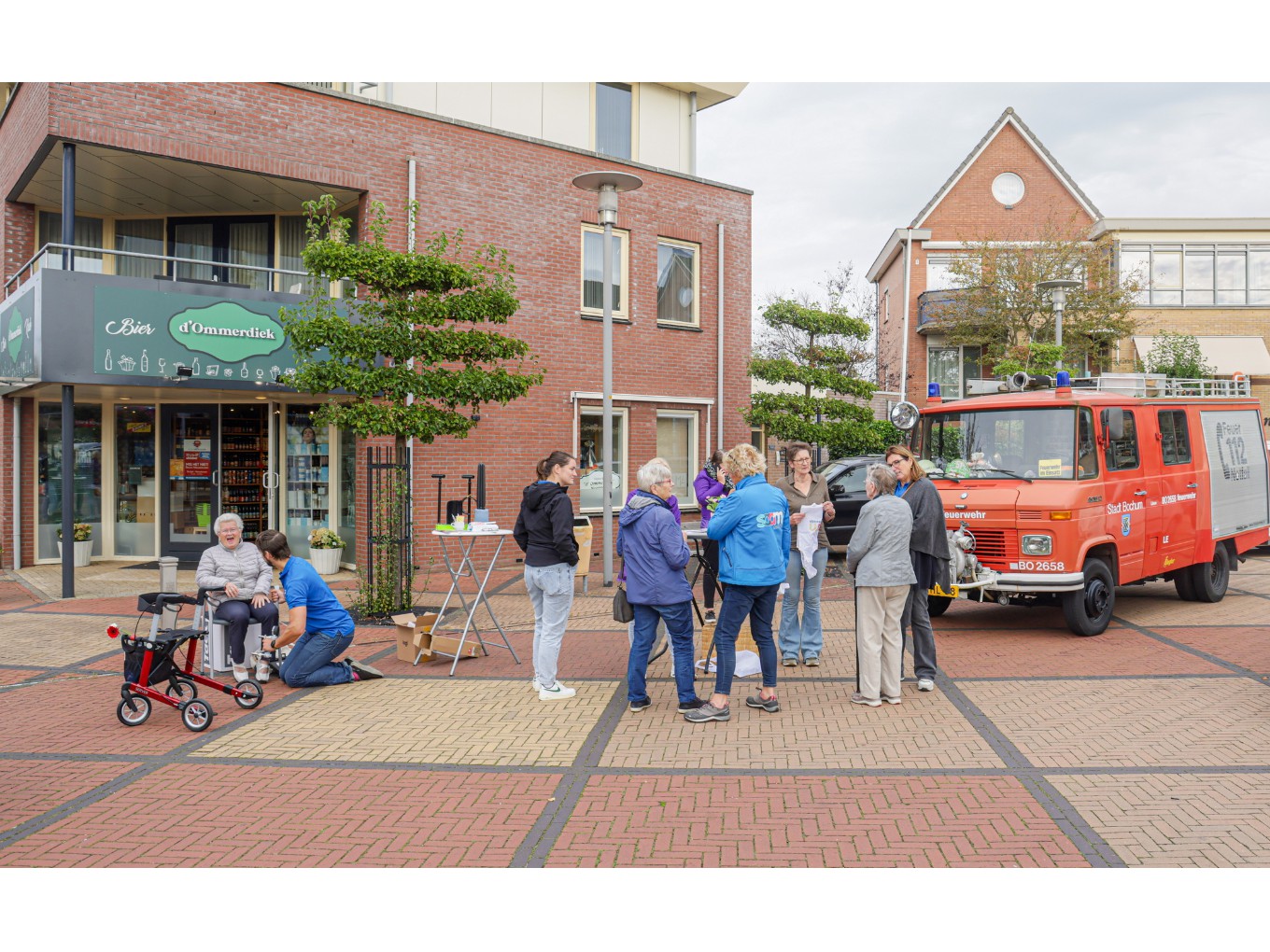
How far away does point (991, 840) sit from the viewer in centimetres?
436

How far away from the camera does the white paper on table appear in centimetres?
784

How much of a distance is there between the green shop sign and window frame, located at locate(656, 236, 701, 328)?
6.84 m

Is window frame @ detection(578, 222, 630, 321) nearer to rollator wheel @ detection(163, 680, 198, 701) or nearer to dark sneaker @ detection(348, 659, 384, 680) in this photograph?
dark sneaker @ detection(348, 659, 384, 680)

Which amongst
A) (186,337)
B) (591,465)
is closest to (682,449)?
(591,465)

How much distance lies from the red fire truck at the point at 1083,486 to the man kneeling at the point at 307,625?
5.08 m

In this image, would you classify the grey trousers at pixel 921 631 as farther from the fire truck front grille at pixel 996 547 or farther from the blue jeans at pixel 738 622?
the fire truck front grille at pixel 996 547

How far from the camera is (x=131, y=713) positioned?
6395mm

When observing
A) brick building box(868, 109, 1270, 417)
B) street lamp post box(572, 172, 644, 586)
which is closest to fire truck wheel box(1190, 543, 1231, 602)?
street lamp post box(572, 172, 644, 586)

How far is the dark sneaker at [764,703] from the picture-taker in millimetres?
6656

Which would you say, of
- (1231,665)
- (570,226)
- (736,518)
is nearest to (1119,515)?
(1231,665)

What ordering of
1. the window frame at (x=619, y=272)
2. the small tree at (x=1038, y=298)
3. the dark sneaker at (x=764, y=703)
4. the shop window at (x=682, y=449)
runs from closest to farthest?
1. the dark sneaker at (x=764, y=703)
2. the window frame at (x=619, y=272)
3. the shop window at (x=682, y=449)
4. the small tree at (x=1038, y=298)

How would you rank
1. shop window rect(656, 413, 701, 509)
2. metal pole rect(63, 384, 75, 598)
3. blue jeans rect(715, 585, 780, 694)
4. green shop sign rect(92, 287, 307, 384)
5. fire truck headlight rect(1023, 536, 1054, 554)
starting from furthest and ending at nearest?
shop window rect(656, 413, 701, 509) < green shop sign rect(92, 287, 307, 384) < metal pole rect(63, 384, 75, 598) < fire truck headlight rect(1023, 536, 1054, 554) < blue jeans rect(715, 585, 780, 694)

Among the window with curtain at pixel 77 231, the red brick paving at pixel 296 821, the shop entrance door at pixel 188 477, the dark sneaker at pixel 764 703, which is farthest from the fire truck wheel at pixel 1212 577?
the window with curtain at pixel 77 231

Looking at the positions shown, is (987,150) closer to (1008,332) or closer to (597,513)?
(1008,332)
